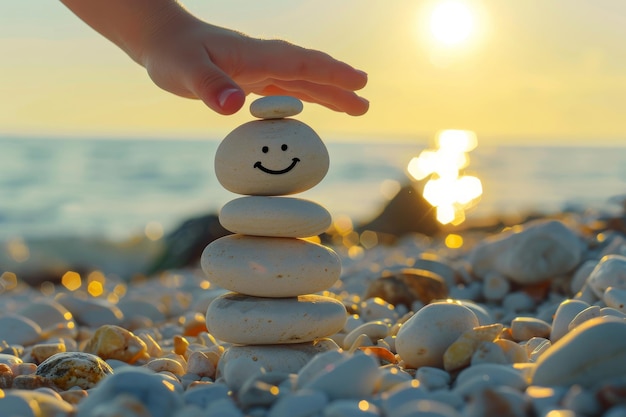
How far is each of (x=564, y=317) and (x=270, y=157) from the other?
1.30 metres

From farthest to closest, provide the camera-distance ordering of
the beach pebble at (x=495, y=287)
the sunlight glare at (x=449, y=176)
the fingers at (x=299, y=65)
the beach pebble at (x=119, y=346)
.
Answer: the sunlight glare at (x=449, y=176), the beach pebble at (x=495, y=287), the beach pebble at (x=119, y=346), the fingers at (x=299, y=65)

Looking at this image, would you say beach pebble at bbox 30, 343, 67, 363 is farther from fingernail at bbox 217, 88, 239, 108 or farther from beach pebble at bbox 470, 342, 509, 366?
beach pebble at bbox 470, 342, 509, 366

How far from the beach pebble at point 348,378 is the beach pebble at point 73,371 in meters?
1.10

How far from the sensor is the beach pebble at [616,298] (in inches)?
127

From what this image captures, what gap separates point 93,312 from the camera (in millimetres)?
4848

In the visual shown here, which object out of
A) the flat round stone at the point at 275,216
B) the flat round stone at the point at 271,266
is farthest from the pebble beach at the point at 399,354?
the flat round stone at the point at 275,216

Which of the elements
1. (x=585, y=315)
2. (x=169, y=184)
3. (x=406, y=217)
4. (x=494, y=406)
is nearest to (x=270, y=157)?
(x=585, y=315)

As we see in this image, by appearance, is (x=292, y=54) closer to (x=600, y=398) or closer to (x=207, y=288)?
(x=600, y=398)

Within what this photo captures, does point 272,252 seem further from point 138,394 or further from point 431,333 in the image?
point 138,394

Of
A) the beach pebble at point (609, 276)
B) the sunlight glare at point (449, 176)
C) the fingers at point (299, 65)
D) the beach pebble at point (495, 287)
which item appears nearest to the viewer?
the fingers at point (299, 65)

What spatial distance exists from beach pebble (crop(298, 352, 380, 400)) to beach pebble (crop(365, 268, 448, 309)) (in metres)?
2.37

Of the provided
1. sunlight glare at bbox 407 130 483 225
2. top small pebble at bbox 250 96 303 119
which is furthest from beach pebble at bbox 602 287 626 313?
sunlight glare at bbox 407 130 483 225

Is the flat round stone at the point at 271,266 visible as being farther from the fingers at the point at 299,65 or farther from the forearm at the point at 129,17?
the forearm at the point at 129,17

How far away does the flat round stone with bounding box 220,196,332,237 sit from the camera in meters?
2.77
